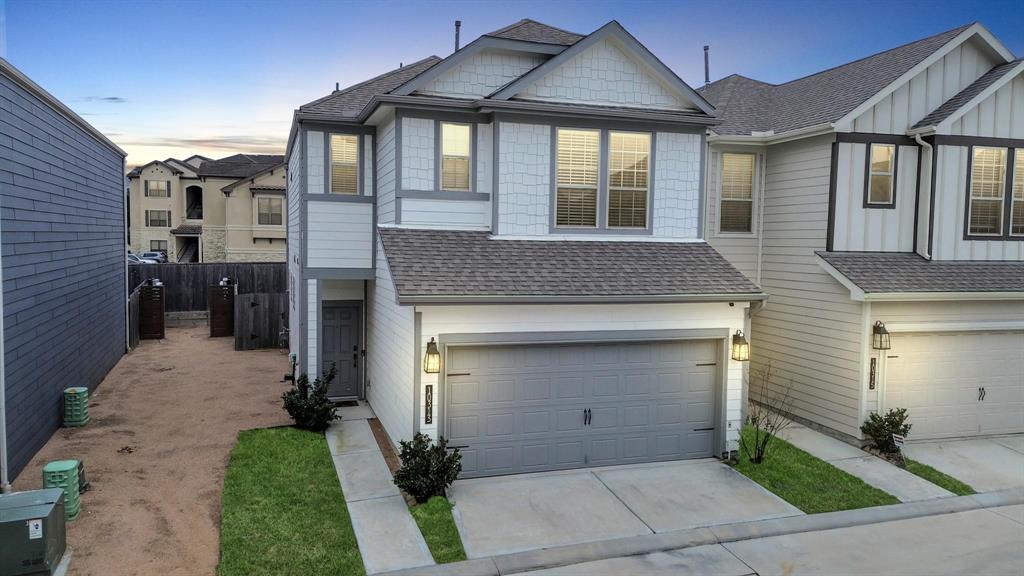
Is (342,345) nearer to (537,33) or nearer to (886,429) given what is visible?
(537,33)

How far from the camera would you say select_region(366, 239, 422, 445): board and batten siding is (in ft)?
34.4

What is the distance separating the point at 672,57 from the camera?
24359mm

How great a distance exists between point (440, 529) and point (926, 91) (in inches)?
490

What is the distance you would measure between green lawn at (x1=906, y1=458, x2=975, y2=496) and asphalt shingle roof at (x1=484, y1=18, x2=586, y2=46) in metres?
9.49

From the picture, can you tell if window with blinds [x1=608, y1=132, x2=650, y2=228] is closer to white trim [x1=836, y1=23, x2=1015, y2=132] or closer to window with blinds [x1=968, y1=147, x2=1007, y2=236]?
white trim [x1=836, y1=23, x2=1015, y2=132]

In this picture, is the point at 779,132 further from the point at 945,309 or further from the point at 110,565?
the point at 110,565

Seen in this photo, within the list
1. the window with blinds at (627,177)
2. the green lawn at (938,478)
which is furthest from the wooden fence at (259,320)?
the green lawn at (938,478)

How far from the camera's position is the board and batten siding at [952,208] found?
13.3 meters

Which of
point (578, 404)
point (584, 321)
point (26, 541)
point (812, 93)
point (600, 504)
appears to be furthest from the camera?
point (812, 93)

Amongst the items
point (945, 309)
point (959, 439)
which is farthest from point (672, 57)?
point (959, 439)

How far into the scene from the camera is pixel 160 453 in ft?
37.2

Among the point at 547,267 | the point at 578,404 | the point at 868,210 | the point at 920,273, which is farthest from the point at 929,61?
the point at 578,404

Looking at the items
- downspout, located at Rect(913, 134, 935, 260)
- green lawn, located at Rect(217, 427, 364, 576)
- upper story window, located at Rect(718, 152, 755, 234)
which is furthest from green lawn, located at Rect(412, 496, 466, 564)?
downspout, located at Rect(913, 134, 935, 260)

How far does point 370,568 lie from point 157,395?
994cm
